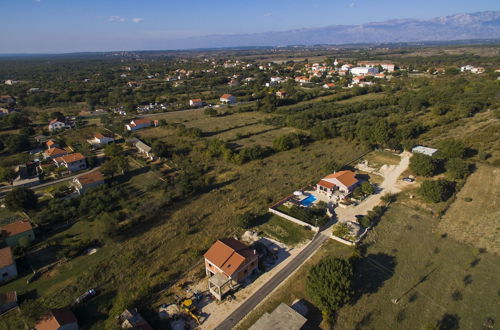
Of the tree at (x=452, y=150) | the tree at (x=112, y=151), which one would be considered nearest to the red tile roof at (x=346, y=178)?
the tree at (x=452, y=150)

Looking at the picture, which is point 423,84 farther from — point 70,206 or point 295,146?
point 70,206

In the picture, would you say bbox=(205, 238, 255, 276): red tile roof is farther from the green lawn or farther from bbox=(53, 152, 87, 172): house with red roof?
bbox=(53, 152, 87, 172): house with red roof

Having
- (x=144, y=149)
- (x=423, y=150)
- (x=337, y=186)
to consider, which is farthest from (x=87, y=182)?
(x=423, y=150)

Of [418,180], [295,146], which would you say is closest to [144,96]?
[295,146]

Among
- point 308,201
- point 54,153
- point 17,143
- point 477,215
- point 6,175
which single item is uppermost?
point 17,143

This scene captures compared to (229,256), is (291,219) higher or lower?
lower

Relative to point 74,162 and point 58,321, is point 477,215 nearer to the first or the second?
point 58,321

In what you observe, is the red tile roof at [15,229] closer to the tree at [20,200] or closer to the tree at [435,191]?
the tree at [20,200]
